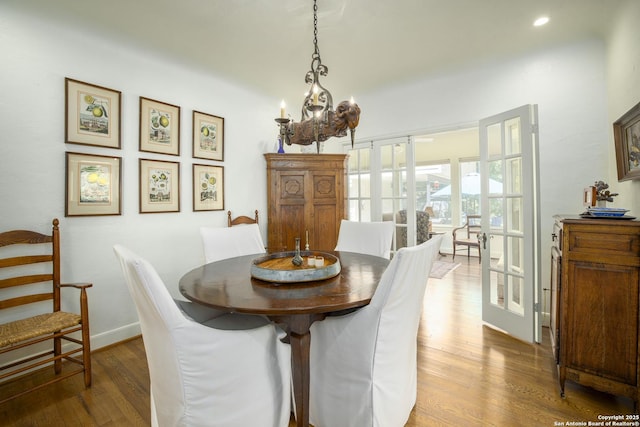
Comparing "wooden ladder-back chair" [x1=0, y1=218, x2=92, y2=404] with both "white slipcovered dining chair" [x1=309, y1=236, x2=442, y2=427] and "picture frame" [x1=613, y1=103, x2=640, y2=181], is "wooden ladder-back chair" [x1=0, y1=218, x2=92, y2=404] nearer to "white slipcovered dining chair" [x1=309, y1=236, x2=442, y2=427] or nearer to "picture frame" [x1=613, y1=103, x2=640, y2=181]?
"white slipcovered dining chair" [x1=309, y1=236, x2=442, y2=427]

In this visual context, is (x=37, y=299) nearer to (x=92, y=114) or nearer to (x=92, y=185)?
(x=92, y=185)

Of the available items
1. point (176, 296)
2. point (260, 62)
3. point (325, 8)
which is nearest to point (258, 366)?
point (176, 296)

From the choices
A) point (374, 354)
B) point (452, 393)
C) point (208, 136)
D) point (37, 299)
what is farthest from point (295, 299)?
point (208, 136)

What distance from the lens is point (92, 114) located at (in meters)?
2.43

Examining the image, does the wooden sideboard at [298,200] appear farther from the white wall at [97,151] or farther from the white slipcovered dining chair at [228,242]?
the white slipcovered dining chair at [228,242]

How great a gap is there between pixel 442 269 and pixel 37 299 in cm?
522

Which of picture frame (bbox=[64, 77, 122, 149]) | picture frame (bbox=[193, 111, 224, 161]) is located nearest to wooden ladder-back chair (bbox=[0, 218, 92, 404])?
picture frame (bbox=[64, 77, 122, 149])

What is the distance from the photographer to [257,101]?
379cm

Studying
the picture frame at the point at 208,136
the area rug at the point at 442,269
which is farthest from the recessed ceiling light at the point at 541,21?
the area rug at the point at 442,269

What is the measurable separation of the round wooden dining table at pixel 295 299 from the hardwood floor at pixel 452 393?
0.73 meters

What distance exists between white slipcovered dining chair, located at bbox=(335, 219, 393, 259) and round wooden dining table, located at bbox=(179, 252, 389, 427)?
39.6 inches

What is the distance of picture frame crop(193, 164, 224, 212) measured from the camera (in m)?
3.16

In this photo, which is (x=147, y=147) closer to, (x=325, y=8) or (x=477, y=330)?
(x=325, y=8)

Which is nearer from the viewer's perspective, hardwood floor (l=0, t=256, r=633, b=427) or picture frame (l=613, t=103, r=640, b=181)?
hardwood floor (l=0, t=256, r=633, b=427)
